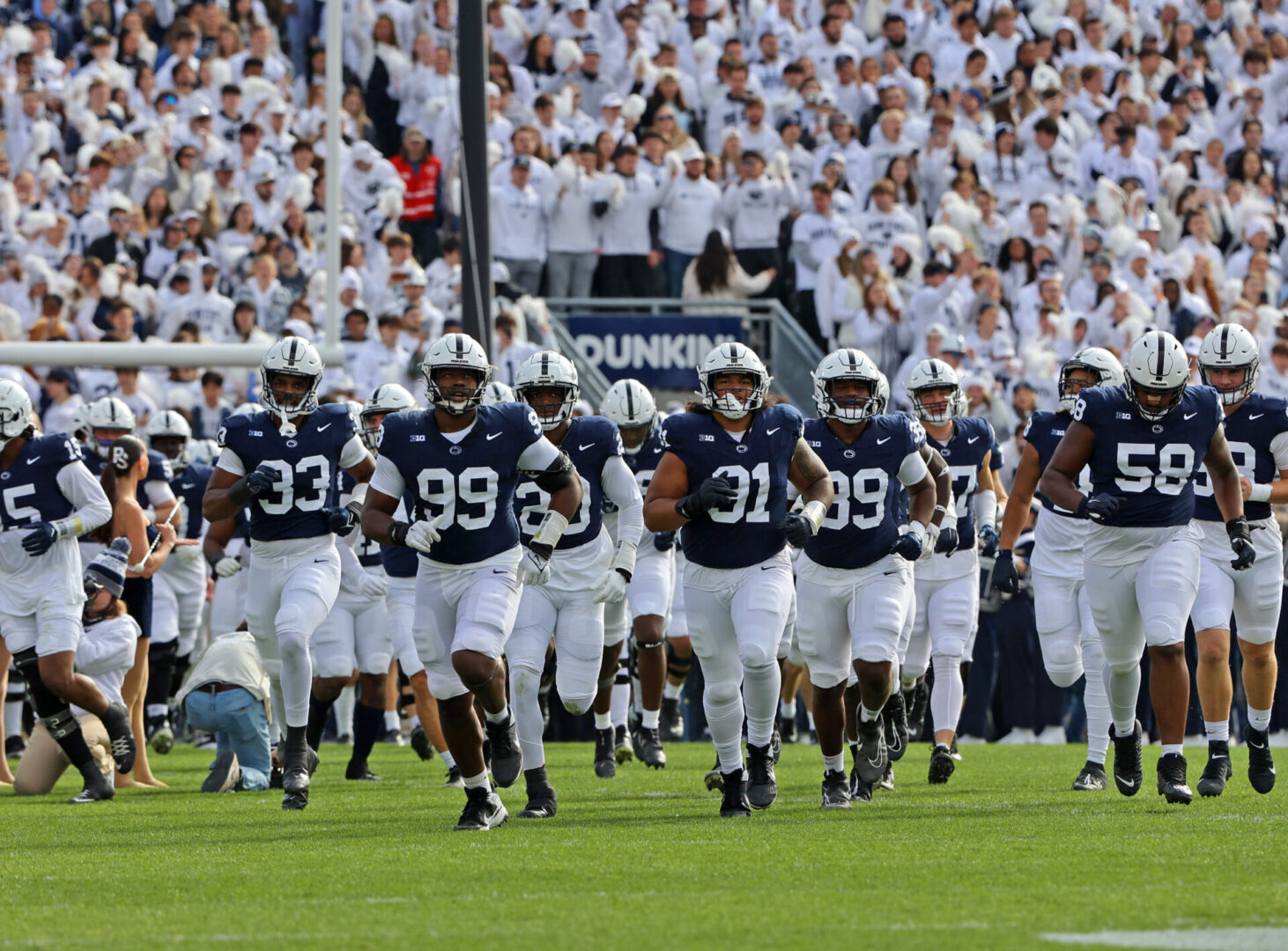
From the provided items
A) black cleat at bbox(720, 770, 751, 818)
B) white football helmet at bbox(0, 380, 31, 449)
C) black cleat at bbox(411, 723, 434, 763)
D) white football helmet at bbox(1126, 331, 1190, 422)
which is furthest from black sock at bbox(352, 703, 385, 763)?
white football helmet at bbox(1126, 331, 1190, 422)

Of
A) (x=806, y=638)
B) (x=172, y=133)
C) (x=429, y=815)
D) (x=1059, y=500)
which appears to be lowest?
(x=429, y=815)

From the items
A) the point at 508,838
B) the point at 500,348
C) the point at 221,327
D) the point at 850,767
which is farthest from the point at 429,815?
the point at 221,327

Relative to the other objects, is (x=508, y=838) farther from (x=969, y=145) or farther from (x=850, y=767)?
(x=969, y=145)

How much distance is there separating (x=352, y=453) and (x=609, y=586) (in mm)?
1296

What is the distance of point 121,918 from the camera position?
5734mm

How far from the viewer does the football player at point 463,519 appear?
7824 millimetres

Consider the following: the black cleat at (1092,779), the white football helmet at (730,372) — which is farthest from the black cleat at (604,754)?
the white football helmet at (730,372)

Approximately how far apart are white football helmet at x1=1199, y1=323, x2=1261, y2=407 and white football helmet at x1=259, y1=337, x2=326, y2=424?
3.83 m

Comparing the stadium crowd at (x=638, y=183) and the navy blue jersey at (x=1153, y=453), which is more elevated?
the stadium crowd at (x=638, y=183)

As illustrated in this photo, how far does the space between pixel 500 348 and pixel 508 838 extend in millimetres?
8262

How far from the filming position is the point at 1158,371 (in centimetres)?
811

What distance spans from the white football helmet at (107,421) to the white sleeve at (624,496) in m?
3.51

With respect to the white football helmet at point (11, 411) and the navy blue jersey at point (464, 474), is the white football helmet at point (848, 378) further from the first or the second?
the white football helmet at point (11, 411)

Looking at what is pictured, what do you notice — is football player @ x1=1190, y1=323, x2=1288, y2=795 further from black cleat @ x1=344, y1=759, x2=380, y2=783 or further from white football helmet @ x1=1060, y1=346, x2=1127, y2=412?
black cleat @ x1=344, y1=759, x2=380, y2=783
